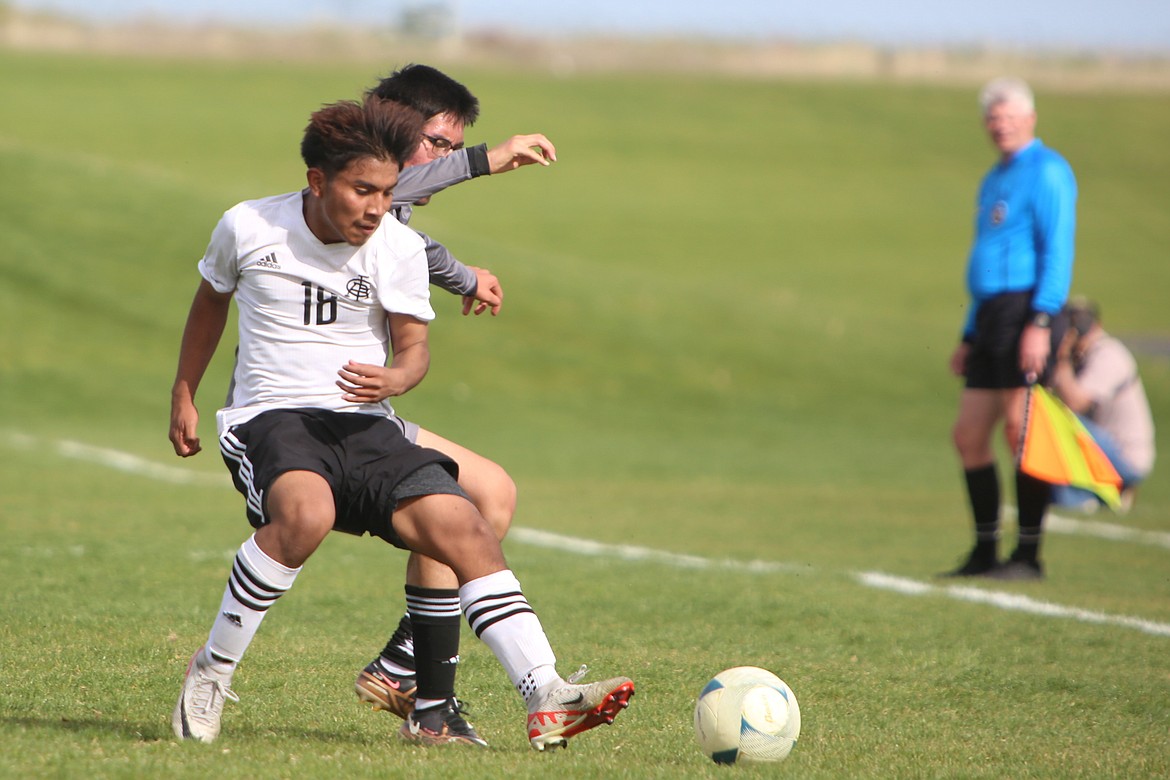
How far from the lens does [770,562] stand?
8836 mm

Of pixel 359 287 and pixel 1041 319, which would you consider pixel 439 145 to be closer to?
pixel 359 287

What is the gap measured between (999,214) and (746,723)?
5.05 m

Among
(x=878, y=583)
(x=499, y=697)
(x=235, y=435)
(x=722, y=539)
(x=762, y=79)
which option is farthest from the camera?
(x=762, y=79)

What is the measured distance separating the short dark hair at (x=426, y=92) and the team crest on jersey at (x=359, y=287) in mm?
1025

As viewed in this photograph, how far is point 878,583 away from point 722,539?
2.11 metres

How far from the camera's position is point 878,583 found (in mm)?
7965

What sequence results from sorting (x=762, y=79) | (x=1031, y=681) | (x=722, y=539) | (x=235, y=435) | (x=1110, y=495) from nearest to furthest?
(x=235, y=435) < (x=1031, y=681) < (x=1110, y=495) < (x=722, y=539) < (x=762, y=79)

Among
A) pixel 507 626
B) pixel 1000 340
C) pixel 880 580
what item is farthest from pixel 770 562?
pixel 507 626

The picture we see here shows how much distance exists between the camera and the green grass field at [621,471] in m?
4.73

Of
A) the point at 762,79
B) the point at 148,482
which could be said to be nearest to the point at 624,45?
the point at 762,79

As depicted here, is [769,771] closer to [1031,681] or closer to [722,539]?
[1031,681]

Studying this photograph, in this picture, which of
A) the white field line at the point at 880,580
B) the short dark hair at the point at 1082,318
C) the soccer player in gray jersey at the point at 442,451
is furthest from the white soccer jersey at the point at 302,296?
the short dark hair at the point at 1082,318

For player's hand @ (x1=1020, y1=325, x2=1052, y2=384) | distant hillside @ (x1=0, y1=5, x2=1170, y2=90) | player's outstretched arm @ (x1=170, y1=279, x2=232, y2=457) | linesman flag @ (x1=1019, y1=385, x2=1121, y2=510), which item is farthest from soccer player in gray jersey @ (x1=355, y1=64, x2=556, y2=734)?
distant hillside @ (x1=0, y1=5, x2=1170, y2=90)

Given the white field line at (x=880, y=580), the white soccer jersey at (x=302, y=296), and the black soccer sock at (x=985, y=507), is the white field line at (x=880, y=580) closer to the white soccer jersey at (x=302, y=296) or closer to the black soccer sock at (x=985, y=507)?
the black soccer sock at (x=985, y=507)
